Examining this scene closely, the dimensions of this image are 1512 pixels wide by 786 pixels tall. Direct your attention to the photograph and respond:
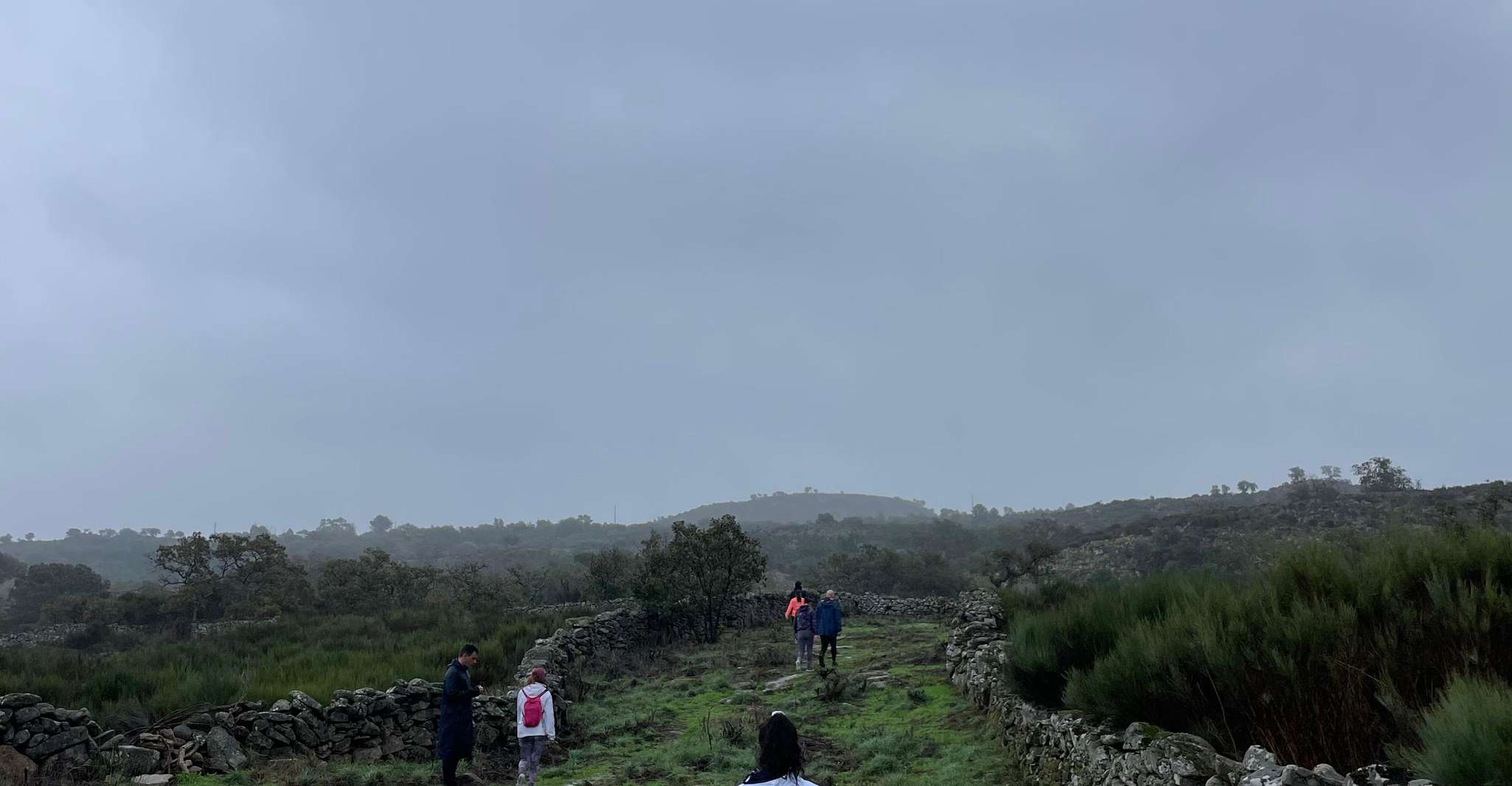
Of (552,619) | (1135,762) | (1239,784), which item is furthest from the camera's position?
(552,619)

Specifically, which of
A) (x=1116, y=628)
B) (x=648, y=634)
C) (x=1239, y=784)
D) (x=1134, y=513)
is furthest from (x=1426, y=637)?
(x=1134, y=513)

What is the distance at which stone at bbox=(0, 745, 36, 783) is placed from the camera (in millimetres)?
8914

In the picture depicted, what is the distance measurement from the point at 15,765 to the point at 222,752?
2042 millimetres

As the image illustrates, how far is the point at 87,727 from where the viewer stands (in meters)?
10.3

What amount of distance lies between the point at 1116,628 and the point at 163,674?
1485 cm

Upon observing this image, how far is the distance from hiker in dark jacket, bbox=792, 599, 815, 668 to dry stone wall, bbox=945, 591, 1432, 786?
479 cm

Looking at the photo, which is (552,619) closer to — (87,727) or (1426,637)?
(87,727)

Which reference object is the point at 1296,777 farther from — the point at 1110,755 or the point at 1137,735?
the point at 1110,755

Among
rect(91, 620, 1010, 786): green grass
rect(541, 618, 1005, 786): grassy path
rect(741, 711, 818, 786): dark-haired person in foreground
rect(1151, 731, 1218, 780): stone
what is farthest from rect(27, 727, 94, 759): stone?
rect(1151, 731, 1218, 780): stone

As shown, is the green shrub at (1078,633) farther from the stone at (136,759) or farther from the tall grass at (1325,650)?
the stone at (136,759)

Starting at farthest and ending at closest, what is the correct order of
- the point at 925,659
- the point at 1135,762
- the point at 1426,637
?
the point at 925,659
the point at 1135,762
the point at 1426,637

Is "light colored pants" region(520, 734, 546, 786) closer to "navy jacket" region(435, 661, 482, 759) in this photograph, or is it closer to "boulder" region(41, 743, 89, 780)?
"navy jacket" region(435, 661, 482, 759)

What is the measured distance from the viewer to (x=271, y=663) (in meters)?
15.6

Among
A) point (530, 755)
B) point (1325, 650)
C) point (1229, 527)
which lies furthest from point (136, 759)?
point (1229, 527)
